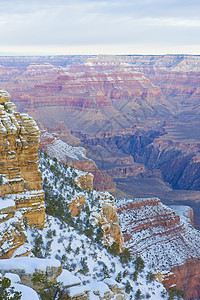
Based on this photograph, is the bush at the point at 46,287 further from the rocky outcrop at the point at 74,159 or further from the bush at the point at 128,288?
the rocky outcrop at the point at 74,159

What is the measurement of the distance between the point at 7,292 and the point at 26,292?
2.23 feet

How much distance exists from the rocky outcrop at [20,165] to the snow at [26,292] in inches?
198

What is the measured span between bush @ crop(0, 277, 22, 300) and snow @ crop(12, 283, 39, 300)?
172 millimetres

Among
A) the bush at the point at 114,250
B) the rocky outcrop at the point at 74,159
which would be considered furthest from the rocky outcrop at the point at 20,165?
the rocky outcrop at the point at 74,159

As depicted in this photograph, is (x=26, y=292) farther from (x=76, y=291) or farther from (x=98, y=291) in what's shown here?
(x=98, y=291)

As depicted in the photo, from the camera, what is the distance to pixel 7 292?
11.0 m

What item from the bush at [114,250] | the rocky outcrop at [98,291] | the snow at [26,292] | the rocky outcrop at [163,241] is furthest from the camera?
the rocky outcrop at [163,241]

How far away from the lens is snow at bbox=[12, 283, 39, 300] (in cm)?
1120

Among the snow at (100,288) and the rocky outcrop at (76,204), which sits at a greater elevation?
the snow at (100,288)

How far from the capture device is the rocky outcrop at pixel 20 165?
1731 centimetres

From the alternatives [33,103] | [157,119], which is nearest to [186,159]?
[157,119]

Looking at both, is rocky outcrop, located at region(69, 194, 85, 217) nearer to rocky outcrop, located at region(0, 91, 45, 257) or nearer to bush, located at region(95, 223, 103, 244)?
bush, located at region(95, 223, 103, 244)

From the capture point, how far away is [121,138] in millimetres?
144000

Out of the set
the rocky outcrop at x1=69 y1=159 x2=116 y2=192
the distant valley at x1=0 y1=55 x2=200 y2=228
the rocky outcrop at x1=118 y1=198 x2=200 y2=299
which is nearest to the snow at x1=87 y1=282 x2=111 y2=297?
the rocky outcrop at x1=118 y1=198 x2=200 y2=299
